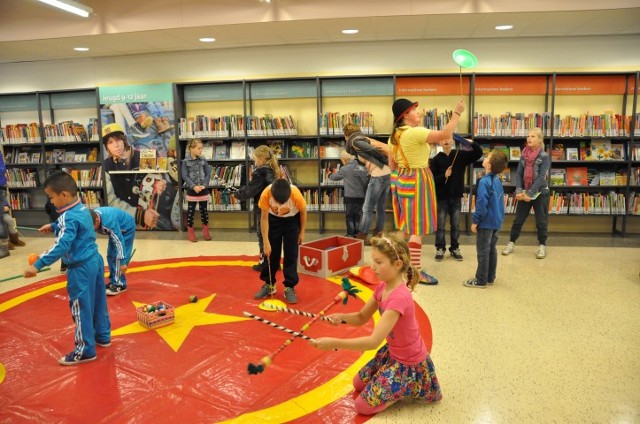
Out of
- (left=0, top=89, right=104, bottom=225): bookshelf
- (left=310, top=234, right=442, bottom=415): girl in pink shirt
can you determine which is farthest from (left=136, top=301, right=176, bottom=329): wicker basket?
(left=0, top=89, right=104, bottom=225): bookshelf

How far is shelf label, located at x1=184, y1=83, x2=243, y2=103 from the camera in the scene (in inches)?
312

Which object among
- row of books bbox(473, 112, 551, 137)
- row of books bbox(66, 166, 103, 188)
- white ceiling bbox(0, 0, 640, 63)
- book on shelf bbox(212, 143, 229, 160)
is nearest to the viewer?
white ceiling bbox(0, 0, 640, 63)

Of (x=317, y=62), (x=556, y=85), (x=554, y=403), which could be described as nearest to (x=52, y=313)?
(x=554, y=403)

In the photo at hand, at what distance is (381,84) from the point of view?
749cm

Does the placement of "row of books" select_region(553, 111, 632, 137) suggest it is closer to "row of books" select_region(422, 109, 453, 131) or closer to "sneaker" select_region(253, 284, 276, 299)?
"row of books" select_region(422, 109, 453, 131)

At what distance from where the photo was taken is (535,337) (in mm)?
3580

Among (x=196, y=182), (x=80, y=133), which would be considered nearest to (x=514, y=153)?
(x=196, y=182)

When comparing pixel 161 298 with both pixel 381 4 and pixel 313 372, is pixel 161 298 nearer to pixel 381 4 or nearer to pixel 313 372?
pixel 313 372

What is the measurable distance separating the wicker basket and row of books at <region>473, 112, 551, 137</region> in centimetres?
539

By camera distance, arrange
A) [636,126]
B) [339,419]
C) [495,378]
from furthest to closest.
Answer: [636,126] < [495,378] < [339,419]

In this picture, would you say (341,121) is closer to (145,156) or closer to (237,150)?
(237,150)

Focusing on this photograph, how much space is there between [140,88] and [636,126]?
26.2ft

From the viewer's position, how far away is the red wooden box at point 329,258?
5.06 metres

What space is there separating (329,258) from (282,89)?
3.86m
